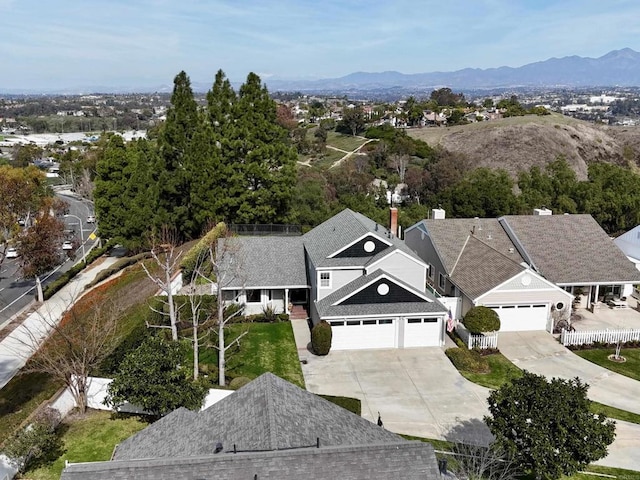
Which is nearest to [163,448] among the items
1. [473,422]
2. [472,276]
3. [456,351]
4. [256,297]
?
[473,422]

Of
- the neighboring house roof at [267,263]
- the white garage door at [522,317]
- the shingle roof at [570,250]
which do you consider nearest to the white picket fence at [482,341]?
the white garage door at [522,317]

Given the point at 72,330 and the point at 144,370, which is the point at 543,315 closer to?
the point at 144,370

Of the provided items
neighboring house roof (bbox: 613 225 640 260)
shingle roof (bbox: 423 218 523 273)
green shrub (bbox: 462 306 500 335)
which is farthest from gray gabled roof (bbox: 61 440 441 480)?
neighboring house roof (bbox: 613 225 640 260)

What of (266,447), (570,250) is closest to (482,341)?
(570,250)

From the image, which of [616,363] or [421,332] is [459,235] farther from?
[616,363]

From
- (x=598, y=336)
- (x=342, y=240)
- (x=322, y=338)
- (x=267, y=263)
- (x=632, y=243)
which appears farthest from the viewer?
(x=632, y=243)

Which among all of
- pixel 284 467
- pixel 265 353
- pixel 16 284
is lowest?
pixel 16 284

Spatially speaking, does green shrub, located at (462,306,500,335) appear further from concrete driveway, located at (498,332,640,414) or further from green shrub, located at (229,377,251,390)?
green shrub, located at (229,377,251,390)
